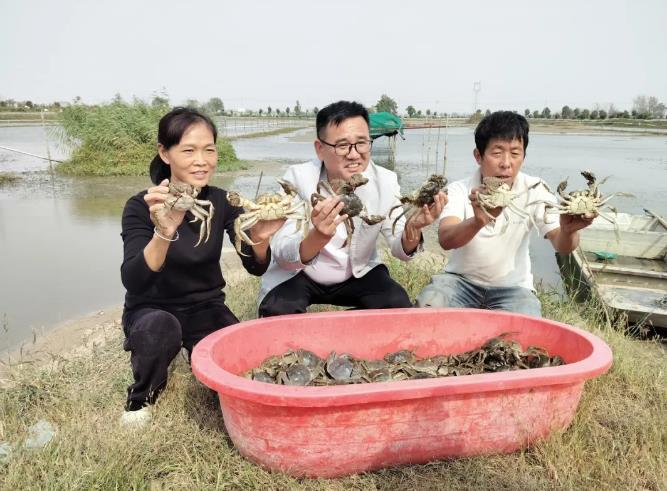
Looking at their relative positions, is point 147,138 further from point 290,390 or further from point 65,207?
point 290,390

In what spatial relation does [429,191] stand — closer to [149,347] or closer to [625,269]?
[149,347]

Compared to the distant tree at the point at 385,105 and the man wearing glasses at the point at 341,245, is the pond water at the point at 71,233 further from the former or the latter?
the distant tree at the point at 385,105

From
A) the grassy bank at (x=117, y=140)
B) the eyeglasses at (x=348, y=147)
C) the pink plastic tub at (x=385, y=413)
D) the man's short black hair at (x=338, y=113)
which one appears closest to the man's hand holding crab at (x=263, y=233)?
the pink plastic tub at (x=385, y=413)

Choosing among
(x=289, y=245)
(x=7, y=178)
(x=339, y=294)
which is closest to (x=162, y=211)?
(x=289, y=245)

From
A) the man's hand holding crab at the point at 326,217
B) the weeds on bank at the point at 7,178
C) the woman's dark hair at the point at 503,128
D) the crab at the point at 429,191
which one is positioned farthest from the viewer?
the weeds on bank at the point at 7,178

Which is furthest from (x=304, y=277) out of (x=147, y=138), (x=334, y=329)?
(x=147, y=138)

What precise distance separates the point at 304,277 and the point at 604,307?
355cm

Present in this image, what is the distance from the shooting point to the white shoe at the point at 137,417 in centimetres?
334

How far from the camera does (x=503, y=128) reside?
13.5 ft

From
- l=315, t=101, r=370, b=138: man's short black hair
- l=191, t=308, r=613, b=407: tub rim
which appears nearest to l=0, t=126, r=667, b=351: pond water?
l=191, t=308, r=613, b=407: tub rim

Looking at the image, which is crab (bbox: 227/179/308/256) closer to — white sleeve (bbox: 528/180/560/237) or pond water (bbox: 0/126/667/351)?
white sleeve (bbox: 528/180/560/237)

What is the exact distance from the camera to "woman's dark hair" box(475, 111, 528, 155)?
4.12 metres

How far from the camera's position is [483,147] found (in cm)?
434

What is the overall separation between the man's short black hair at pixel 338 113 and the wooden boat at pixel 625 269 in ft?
8.94
